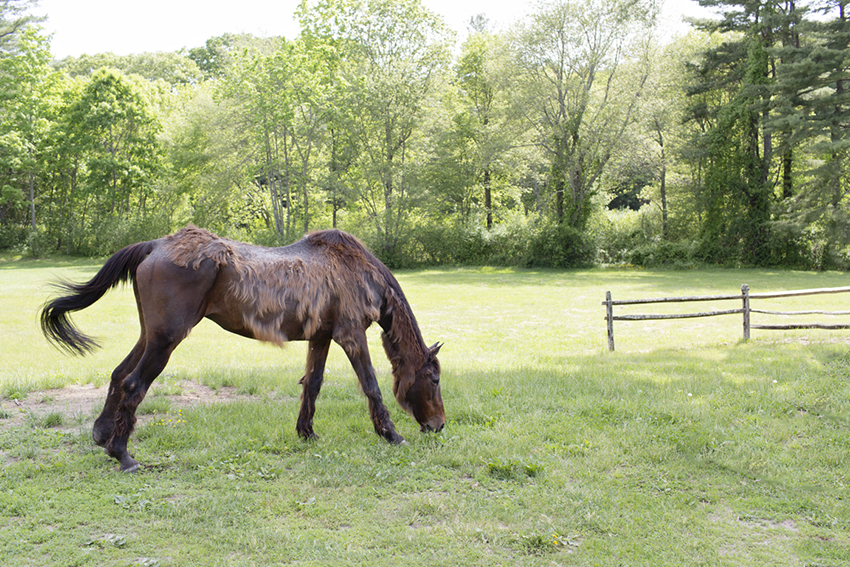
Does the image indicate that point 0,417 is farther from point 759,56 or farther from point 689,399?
point 759,56

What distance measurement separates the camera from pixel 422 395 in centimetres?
541

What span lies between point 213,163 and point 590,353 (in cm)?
3285

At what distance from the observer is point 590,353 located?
10305 millimetres

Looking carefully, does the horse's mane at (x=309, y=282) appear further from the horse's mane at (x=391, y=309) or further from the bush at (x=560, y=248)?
the bush at (x=560, y=248)

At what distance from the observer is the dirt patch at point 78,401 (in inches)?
228

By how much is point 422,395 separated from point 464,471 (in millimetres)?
976

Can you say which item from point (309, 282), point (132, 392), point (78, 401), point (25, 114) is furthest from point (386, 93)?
point (132, 392)

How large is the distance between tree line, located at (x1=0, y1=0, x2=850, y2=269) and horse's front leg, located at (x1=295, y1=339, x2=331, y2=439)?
2647cm

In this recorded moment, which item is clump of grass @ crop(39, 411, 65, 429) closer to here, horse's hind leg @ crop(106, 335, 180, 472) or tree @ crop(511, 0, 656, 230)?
horse's hind leg @ crop(106, 335, 180, 472)

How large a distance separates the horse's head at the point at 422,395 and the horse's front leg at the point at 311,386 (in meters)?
0.75

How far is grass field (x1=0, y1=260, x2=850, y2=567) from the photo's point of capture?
343 cm

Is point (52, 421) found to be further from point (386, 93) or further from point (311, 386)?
point (386, 93)

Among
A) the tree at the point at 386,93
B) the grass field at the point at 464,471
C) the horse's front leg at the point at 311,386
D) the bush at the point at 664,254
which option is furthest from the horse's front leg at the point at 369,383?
the bush at the point at 664,254

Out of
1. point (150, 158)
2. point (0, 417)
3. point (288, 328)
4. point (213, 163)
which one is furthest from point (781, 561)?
point (150, 158)
